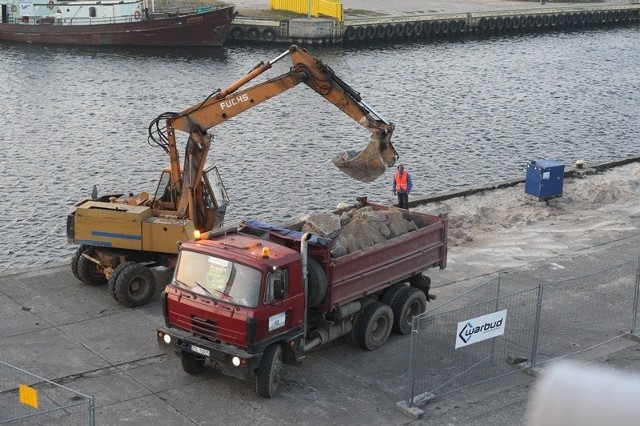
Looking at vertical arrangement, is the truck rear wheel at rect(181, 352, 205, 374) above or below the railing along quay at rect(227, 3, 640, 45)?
below

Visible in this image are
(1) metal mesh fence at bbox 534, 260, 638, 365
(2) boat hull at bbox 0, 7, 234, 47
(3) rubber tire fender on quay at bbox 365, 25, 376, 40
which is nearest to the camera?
(1) metal mesh fence at bbox 534, 260, 638, 365

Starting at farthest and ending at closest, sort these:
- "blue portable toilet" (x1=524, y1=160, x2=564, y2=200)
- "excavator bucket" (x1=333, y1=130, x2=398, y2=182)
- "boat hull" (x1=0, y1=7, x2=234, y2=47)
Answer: "boat hull" (x1=0, y1=7, x2=234, y2=47) < "blue portable toilet" (x1=524, y1=160, x2=564, y2=200) < "excavator bucket" (x1=333, y1=130, x2=398, y2=182)

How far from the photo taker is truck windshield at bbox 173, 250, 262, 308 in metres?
12.8

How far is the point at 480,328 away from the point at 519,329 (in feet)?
7.26

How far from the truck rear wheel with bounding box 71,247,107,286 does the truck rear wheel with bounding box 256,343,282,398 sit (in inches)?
225

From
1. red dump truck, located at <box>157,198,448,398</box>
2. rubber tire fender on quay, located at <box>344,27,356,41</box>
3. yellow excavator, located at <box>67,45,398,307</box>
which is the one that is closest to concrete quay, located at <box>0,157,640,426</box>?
red dump truck, located at <box>157,198,448,398</box>

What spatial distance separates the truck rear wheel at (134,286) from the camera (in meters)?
16.5

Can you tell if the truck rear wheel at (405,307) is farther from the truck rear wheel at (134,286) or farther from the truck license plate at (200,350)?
the truck rear wheel at (134,286)

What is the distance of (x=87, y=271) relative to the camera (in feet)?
57.8

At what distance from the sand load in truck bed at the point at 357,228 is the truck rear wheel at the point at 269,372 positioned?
6.57 feet

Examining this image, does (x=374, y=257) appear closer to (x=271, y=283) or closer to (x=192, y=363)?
(x=271, y=283)

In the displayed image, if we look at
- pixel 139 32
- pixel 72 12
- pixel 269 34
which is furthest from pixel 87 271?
pixel 269 34

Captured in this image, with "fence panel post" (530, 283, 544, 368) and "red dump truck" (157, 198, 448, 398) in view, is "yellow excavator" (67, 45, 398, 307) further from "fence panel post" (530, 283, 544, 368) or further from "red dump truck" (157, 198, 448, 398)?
"fence panel post" (530, 283, 544, 368)

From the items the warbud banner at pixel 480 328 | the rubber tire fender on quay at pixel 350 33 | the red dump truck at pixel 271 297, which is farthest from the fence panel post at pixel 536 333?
the rubber tire fender on quay at pixel 350 33
